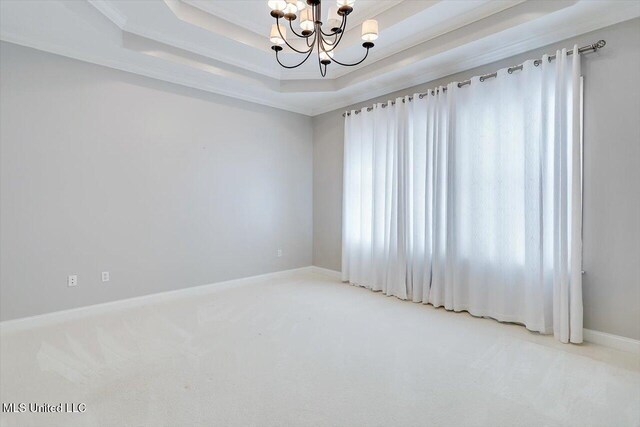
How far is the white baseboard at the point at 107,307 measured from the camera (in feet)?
9.96

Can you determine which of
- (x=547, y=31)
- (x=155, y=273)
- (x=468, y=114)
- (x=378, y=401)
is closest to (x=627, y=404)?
(x=378, y=401)

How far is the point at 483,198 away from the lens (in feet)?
11.0

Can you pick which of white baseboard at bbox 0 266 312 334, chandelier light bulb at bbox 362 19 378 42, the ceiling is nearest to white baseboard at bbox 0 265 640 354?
white baseboard at bbox 0 266 312 334

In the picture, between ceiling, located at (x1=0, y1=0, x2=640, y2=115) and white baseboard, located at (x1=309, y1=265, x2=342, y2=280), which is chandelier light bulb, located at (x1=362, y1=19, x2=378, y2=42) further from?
white baseboard, located at (x1=309, y1=265, x2=342, y2=280)

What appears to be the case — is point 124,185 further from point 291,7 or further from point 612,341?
point 612,341

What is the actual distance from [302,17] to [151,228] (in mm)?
2979

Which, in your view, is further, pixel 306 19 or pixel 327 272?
pixel 327 272

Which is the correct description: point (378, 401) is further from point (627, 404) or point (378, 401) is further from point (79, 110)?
point (79, 110)

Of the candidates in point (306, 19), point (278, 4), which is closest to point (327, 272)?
point (306, 19)

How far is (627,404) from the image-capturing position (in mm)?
1908

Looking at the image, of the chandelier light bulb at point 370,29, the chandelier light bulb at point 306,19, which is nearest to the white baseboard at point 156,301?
the chandelier light bulb at point 370,29

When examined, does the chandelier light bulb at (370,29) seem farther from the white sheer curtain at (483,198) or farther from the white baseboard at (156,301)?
the white baseboard at (156,301)

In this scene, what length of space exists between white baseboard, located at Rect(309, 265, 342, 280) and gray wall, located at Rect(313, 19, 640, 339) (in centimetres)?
313

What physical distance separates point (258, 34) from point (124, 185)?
235 cm
